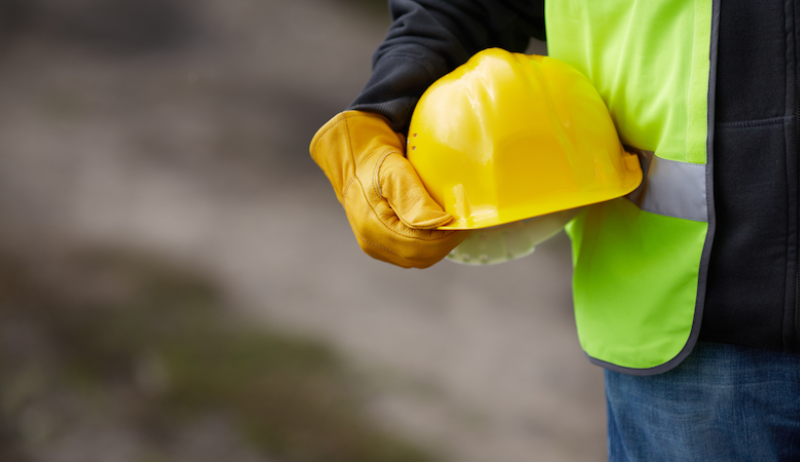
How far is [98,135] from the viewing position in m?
2.21

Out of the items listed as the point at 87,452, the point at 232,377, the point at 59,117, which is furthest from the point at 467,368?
the point at 59,117

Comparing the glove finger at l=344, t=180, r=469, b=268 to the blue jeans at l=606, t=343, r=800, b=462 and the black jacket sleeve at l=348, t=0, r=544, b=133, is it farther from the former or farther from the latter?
the blue jeans at l=606, t=343, r=800, b=462

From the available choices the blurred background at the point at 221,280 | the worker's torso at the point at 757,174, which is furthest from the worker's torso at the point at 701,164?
the blurred background at the point at 221,280

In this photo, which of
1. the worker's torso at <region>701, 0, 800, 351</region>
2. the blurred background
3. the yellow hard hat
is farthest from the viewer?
the blurred background

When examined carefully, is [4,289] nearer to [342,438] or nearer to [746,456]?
[342,438]

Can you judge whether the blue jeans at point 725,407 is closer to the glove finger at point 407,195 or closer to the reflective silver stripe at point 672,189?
the reflective silver stripe at point 672,189

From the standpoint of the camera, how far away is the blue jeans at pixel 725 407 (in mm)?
531

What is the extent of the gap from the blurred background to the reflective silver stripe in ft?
4.63

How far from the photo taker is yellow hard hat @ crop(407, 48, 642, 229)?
0.57 metres

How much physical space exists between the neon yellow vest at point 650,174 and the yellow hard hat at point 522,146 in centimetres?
4

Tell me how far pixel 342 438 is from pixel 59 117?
1799 mm

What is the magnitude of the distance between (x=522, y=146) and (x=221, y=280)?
1797 mm

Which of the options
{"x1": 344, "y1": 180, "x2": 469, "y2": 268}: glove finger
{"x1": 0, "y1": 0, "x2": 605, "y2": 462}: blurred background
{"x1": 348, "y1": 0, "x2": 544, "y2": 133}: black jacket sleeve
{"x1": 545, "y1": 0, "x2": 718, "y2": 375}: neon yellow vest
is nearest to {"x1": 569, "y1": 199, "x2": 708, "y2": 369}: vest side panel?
{"x1": 545, "y1": 0, "x2": 718, "y2": 375}: neon yellow vest

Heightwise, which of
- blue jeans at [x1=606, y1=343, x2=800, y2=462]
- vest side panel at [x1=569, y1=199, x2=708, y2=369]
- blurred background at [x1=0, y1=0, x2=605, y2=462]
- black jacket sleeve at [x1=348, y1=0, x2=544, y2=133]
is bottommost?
blurred background at [x1=0, y1=0, x2=605, y2=462]
